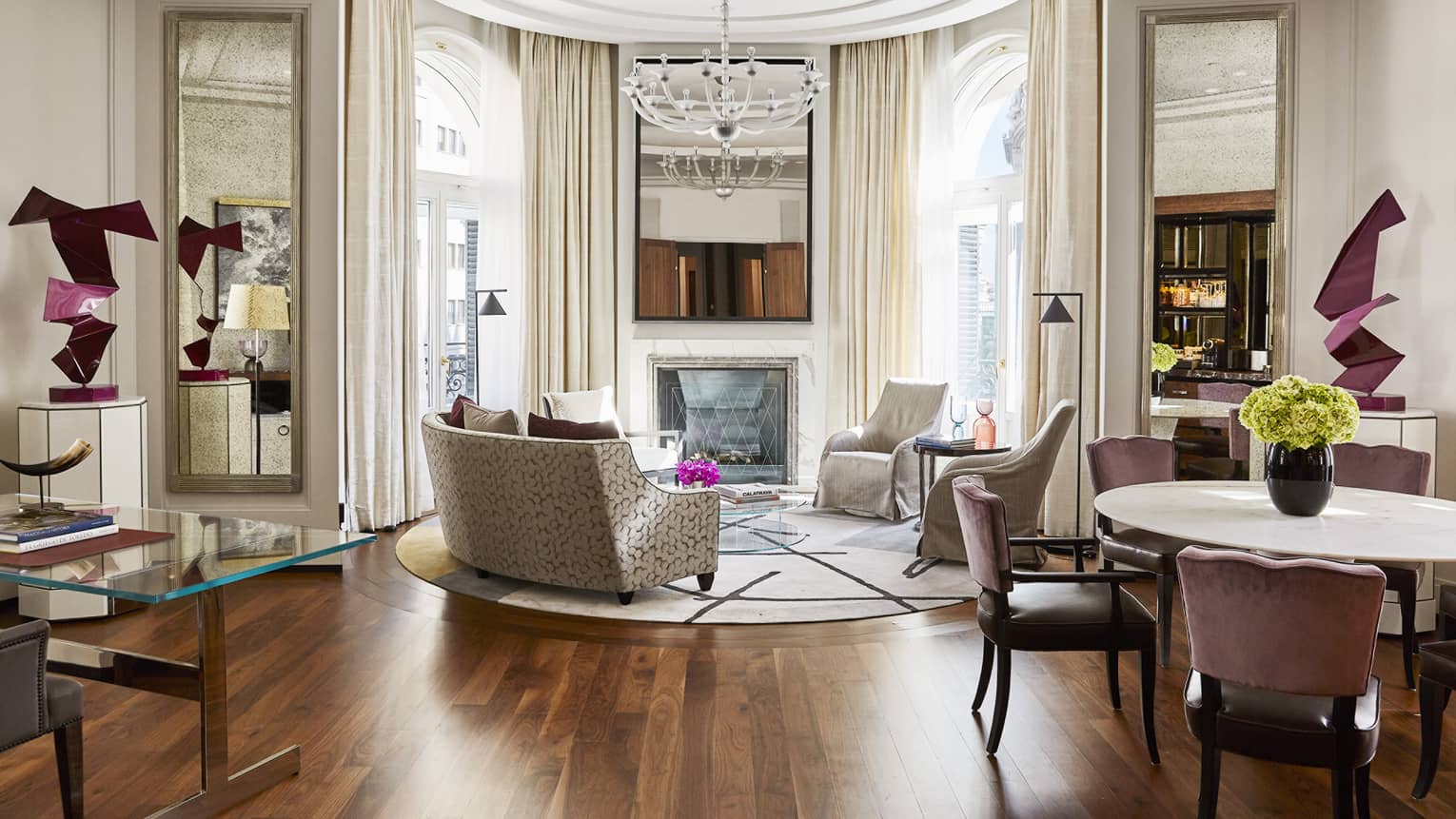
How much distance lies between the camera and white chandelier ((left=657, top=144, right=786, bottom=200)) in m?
7.90

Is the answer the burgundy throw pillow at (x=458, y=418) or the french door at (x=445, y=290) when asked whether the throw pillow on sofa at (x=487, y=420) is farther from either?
the french door at (x=445, y=290)

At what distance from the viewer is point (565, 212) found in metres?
7.78

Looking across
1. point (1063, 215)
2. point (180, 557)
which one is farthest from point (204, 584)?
point (1063, 215)

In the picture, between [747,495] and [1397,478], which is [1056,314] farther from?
[1397,478]

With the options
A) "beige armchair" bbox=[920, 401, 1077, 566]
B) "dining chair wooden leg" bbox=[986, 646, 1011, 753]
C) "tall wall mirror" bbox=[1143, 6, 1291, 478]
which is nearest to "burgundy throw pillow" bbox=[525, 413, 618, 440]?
"beige armchair" bbox=[920, 401, 1077, 566]

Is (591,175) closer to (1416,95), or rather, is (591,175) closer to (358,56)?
(358,56)

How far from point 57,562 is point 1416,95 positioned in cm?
553

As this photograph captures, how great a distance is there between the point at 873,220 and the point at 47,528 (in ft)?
20.4

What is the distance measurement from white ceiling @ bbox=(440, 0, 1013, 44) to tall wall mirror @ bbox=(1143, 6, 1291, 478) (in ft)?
6.28

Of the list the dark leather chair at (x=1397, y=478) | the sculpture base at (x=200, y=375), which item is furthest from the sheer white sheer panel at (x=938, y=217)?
the sculpture base at (x=200, y=375)

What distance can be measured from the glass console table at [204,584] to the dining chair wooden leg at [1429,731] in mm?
2805

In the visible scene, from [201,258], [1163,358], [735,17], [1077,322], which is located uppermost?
[735,17]

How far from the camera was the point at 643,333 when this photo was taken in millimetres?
8016

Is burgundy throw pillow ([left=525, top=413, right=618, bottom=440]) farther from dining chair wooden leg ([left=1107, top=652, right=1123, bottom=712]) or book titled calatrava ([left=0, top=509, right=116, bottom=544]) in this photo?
dining chair wooden leg ([left=1107, top=652, right=1123, bottom=712])
